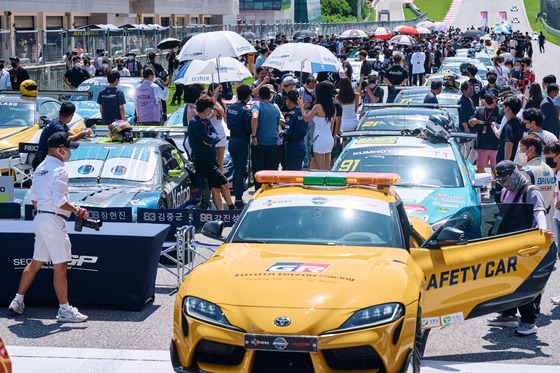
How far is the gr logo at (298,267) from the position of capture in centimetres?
601

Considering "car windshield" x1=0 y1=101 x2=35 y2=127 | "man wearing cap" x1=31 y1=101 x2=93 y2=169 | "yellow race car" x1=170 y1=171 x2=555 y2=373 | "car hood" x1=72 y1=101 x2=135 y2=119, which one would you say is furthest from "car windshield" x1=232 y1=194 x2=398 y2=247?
"car hood" x1=72 y1=101 x2=135 y2=119

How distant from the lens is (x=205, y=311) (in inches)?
223

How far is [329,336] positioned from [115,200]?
18.5 feet

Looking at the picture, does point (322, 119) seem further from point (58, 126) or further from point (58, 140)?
point (58, 140)

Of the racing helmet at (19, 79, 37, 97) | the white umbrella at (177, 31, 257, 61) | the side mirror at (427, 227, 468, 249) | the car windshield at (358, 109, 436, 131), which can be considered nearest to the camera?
the side mirror at (427, 227, 468, 249)

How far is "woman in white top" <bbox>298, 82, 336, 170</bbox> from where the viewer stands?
1360 cm

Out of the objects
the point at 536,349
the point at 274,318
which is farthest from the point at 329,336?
the point at 536,349

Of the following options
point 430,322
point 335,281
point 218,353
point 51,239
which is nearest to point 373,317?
point 335,281

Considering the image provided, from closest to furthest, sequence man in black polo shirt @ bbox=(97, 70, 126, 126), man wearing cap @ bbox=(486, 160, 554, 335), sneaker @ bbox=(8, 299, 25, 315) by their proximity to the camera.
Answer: man wearing cap @ bbox=(486, 160, 554, 335), sneaker @ bbox=(8, 299, 25, 315), man in black polo shirt @ bbox=(97, 70, 126, 126)

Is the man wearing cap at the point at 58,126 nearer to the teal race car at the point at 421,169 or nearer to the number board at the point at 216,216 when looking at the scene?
the number board at the point at 216,216

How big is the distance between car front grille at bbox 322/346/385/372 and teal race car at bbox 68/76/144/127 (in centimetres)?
1415

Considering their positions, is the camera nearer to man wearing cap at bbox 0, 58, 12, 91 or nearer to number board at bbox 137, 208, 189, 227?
number board at bbox 137, 208, 189, 227

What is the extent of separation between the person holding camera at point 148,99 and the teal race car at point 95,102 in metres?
1.92

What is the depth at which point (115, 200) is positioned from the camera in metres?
10.5
